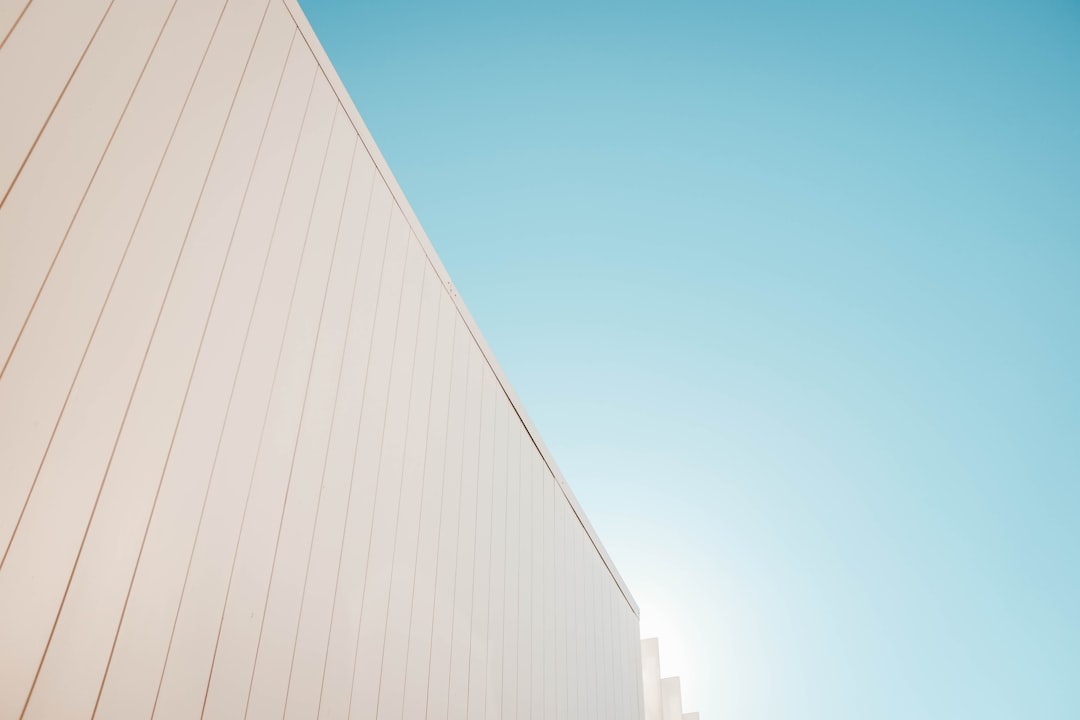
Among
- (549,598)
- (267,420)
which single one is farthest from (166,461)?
(549,598)

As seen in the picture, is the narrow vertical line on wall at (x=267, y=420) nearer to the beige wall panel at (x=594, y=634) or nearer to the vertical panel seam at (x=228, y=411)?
the vertical panel seam at (x=228, y=411)

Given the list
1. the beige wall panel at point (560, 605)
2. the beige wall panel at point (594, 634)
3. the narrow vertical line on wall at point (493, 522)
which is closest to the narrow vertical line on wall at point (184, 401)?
the narrow vertical line on wall at point (493, 522)

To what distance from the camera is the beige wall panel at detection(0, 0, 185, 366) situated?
0.85 m

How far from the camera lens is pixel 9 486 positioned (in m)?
0.81

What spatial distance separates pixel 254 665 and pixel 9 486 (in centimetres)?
57

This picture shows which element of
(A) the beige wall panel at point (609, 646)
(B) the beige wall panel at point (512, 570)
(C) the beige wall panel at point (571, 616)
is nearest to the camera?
(B) the beige wall panel at point (512, 570)

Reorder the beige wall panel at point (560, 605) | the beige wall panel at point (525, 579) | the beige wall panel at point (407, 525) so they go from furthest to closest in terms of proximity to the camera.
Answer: the beige wall panel at point (560, 605), the beige wall panel at point (525, 579), the beige wall panel at point (407, 525)

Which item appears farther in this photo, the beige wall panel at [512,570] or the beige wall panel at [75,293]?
the beige wall panel at [512,570]

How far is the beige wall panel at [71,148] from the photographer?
85 centimetres

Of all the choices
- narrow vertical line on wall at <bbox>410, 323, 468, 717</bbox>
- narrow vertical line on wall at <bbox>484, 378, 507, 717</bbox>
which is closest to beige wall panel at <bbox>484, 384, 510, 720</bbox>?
narrow vertical line on wall at <bbox>484, 378, 507, 717</bbox>

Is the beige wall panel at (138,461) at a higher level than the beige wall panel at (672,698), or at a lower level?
lower

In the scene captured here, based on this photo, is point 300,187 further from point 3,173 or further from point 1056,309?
point 1056,309

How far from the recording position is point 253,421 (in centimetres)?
128

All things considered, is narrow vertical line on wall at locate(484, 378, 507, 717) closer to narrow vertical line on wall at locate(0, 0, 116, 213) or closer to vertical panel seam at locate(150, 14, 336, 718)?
vertical panel seam at locate(150, 14, 336, 718)
